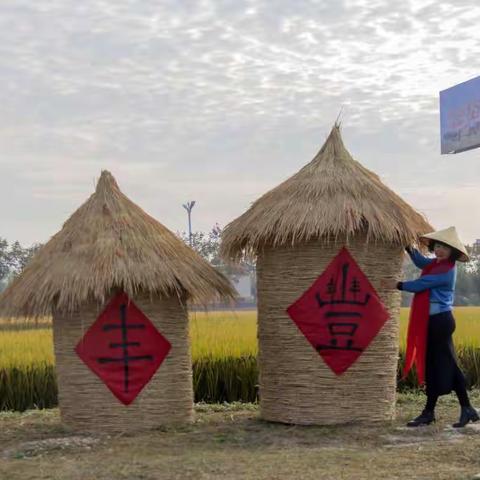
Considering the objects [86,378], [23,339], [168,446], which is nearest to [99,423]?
[86,378]

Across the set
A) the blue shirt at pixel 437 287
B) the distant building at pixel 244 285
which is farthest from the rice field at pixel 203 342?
the blue shirt at pixel 437 287

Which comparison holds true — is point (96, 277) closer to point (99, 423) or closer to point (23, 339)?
point (99, 423)

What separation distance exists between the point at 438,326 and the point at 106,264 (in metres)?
2.37

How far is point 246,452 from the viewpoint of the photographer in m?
5.83

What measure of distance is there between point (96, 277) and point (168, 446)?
1232mm

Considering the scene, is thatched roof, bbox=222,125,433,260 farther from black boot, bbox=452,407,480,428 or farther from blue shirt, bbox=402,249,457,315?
black boot, bbox=452,407,480,428

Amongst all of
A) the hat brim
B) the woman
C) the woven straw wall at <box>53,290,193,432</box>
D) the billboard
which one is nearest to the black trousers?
the woman

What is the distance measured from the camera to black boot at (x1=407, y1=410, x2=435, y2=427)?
6.61 metres

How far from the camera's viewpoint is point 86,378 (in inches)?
257

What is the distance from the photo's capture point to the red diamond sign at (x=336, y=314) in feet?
21.7

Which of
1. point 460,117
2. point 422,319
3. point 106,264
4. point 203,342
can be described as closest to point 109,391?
point 106,264

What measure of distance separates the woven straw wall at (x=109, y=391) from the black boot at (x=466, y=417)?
196 centimetres

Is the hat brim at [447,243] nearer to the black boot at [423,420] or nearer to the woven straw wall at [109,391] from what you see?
the black boot at [423,420]

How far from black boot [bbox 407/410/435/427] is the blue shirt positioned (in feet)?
2.37
